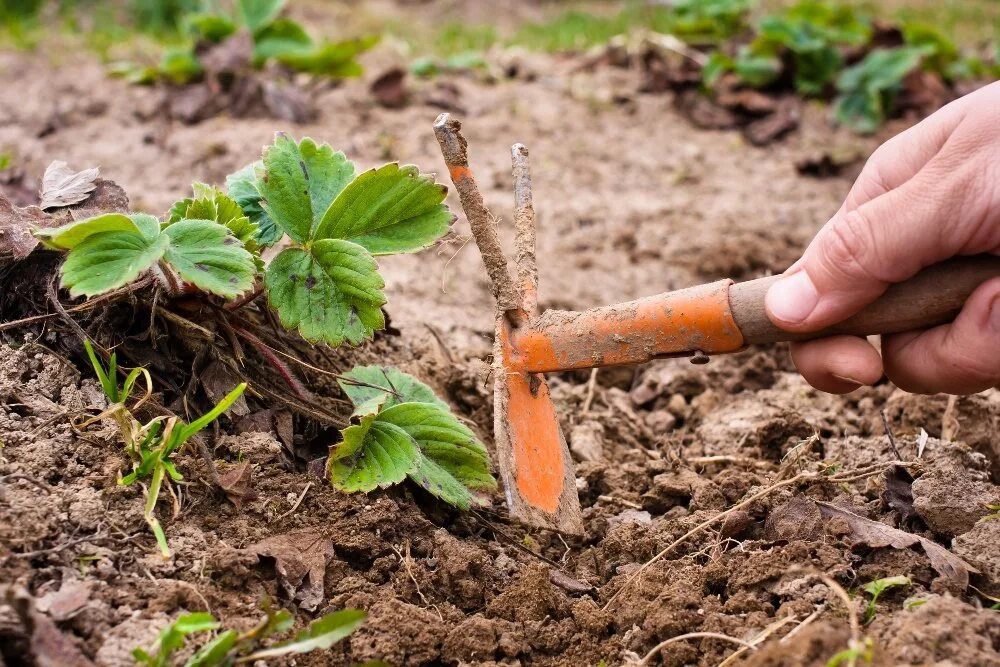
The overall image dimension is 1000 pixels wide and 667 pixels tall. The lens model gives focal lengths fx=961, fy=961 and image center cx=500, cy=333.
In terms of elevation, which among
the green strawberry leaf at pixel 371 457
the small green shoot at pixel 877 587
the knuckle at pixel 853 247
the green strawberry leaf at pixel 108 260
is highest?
the green strawberry leaf at pixel 108 260

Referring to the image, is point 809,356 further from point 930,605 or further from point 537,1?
point 537,1

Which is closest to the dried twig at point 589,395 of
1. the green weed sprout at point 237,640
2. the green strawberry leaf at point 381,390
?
the green strawberry leaf at point 381,390

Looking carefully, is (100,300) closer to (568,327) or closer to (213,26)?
(568,327)

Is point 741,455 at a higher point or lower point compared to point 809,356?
lower

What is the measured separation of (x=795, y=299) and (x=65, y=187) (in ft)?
4.78

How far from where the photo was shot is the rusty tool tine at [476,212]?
6.23 ft

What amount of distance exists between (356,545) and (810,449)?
1.07 meters

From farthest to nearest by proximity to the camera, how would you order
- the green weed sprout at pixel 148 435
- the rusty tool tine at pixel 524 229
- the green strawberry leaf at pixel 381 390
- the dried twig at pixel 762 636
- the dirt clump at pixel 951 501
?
the rusty tool tine at pixel 524 229, the green strawberry leaf at pixel 381 390, the dirt clump at pixel 951 501, the green weed sprout at pixel 148 435, the dried twig at pixel 762 636

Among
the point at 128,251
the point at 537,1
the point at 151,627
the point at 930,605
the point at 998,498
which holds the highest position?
the point at 128,251

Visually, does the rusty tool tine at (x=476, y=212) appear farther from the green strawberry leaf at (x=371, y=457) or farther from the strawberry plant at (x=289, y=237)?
the green strawberry leaf at (x=371, y=457)

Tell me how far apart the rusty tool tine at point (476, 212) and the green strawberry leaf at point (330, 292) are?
25cm

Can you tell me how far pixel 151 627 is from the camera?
58.7 inches

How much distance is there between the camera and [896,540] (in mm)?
1762

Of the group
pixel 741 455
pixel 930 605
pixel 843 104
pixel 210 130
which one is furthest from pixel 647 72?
pixel 930 605
